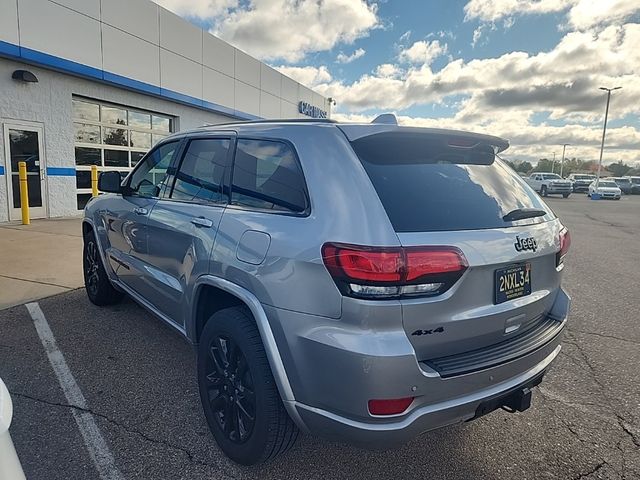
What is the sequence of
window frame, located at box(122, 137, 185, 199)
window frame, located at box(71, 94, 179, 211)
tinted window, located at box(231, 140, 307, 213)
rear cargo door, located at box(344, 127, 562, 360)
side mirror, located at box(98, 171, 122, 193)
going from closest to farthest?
rear cargo door, located at box(344, 127, 562, 360) < tinted window, located at box(231, 140, 307, 213) < window frame, located at box(122, 137, 185, 199) < side mirror, located at box(98, 171, 122, 193) < window frame, located at box(71, 94, 179, 211)

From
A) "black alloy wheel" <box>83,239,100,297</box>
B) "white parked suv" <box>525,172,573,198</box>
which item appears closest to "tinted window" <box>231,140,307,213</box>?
"black alloy wheel" <box>83,239,100,297</box>

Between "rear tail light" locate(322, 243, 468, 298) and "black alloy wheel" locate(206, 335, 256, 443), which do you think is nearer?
"rear tail light" locate(322, 243, 468, 298)

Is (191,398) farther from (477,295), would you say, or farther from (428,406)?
(477,295)

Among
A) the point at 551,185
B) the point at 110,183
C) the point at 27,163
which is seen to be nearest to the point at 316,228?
the point at 110,183

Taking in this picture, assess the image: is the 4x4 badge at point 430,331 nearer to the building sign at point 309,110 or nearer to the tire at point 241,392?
the tire at point 241,392

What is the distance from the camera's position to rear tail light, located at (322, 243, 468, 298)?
1.80 m

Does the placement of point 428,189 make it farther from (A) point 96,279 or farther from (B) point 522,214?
(A) point 96,279

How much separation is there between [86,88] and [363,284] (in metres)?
12.9

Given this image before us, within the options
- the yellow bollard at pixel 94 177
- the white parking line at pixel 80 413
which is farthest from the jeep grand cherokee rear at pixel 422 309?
the yellow bollard at pixel 94 177

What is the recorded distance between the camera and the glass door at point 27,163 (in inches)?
412

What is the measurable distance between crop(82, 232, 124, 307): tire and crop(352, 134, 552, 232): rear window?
3.56 m

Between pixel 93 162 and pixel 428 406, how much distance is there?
43.7 ft

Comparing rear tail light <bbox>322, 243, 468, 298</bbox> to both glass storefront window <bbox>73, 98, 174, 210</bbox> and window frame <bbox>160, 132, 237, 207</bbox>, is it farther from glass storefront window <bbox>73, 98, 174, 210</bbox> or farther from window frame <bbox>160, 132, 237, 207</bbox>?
glass storefront window <bbox>73, 98, 174, 210</bbox>

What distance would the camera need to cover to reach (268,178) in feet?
7.89
